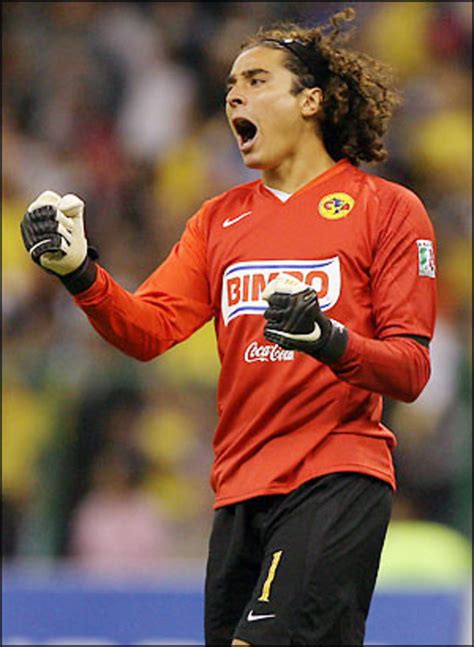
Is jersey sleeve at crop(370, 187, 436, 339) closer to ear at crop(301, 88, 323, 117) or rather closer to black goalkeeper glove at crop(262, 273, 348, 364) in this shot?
black goalkeeper glove at crop(262, 273, 348, 364)

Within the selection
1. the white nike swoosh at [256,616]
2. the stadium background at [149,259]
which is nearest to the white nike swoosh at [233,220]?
the white nike swoosh at [256,616]

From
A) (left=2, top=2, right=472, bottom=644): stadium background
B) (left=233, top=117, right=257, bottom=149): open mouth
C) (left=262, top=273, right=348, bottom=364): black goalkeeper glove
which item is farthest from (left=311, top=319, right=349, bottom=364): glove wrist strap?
(left=2, top=2, right=472, bottom=644): stadium background

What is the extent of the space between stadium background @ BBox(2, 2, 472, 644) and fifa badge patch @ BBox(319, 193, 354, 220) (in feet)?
10.3

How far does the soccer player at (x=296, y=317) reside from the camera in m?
3.60

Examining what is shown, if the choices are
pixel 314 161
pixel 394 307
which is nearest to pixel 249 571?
pixel 394 307

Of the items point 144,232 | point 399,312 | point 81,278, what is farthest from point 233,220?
point 144,232

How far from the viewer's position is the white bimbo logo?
12.5 ft

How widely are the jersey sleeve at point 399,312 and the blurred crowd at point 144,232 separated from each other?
10.7 ft

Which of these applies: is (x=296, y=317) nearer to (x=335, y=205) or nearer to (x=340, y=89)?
(x=335, y=205)

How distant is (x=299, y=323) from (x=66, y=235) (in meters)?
0.69

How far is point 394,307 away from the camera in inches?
146

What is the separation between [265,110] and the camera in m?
3.98

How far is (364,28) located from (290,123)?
18.9ft

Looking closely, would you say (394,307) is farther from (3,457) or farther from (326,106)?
(3,457)
